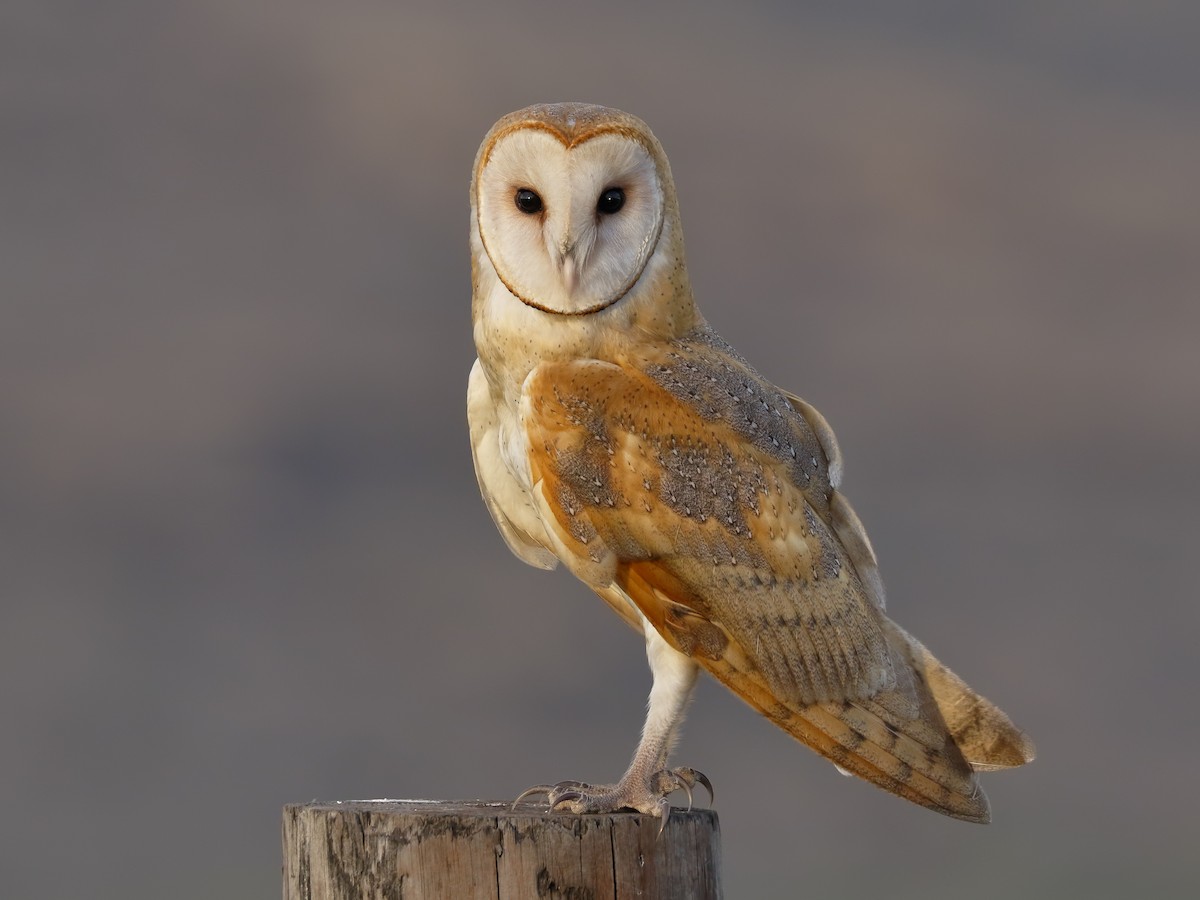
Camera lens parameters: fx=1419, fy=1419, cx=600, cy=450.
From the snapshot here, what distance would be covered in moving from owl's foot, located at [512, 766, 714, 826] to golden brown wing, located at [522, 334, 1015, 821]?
0.29m

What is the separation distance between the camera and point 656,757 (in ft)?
10.1

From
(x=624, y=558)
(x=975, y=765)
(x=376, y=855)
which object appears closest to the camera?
(x=376, y=855)

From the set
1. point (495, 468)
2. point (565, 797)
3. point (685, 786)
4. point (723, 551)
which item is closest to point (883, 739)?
point (685, 786)

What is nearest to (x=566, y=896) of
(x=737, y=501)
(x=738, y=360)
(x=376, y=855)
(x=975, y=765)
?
(x=376, y=855)

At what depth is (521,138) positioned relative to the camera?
118 inches

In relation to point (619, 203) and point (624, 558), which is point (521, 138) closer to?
point (619, 203)

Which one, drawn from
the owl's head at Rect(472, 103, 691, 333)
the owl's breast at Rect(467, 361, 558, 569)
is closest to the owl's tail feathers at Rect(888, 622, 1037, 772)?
the owl's breast at Rect(467, 361, 558, 569)

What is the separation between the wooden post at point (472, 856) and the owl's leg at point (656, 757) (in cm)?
24

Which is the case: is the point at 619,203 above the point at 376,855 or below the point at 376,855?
above

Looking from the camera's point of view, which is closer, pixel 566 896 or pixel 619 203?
pixel 566 896

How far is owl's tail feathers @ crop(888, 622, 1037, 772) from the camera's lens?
3211 millimetres

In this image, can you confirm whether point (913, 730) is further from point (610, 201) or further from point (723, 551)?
point (610, 201)

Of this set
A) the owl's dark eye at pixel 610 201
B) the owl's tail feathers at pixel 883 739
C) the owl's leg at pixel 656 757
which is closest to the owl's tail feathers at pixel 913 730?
the owl's tail feathers at pixel 883 739

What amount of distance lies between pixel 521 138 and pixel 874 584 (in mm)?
1339
